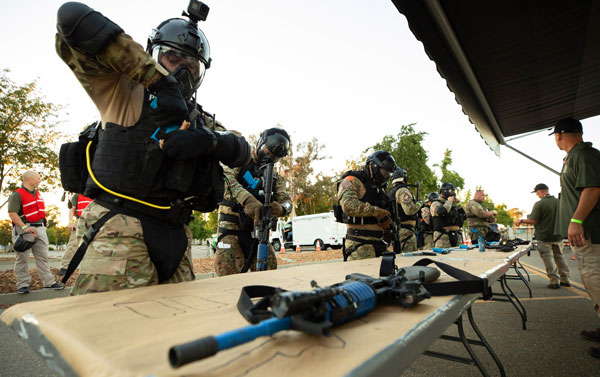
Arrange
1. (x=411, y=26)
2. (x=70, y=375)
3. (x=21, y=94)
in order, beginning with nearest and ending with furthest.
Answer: (x=70, y=375)
(x=411, y=26)
(x=21, y=94)

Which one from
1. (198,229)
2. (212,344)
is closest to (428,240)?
(212,344)

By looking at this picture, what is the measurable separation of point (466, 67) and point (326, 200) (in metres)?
27.5

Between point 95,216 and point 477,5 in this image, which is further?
point 477,5

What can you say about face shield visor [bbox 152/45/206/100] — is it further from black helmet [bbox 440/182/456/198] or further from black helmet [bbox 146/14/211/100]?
black helmet [bbox 440/182/456/198]

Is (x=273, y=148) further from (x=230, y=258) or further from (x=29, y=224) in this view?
(x=29, y=224)

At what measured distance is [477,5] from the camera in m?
2.59

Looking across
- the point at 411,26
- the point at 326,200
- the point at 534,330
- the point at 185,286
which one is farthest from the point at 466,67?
the point at 326,200

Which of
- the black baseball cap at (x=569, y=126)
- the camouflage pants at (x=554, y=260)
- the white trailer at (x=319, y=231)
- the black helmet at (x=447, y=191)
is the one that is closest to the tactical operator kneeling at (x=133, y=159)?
the black baseball cap at (x=569, y=126)

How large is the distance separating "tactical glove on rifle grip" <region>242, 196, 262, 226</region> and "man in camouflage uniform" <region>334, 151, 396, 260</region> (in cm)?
146

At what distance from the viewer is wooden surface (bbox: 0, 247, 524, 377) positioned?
544mm

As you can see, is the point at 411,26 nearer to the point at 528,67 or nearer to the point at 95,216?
the point at 528,67

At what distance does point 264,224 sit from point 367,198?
6.23ft

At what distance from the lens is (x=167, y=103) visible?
155 cm

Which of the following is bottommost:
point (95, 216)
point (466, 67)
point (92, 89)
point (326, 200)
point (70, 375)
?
point (70, 375)
